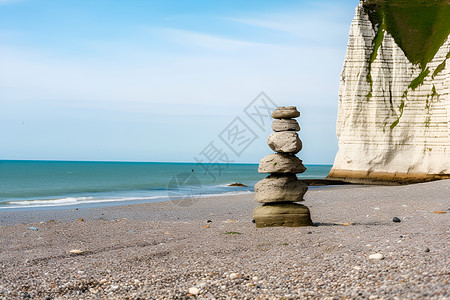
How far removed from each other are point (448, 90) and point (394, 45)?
577 centimetres

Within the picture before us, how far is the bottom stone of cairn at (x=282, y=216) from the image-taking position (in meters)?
10.8

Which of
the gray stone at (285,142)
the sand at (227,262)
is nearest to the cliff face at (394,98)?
the sand at (227,262)

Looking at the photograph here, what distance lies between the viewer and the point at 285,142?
427 inches

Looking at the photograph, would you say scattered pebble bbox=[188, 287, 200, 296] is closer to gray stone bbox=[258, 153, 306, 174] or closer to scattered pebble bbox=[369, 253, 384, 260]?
scattered pebble bbox=[369, 253, 384, 260]

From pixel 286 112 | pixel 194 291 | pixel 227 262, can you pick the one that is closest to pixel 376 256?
pixel 227 262

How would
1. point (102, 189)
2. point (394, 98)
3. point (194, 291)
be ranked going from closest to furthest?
point (194, 291)
point (394, 98)
point (102, 189)

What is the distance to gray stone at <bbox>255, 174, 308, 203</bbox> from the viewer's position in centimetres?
1087

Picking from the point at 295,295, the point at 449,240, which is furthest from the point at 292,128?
the point at 295,295

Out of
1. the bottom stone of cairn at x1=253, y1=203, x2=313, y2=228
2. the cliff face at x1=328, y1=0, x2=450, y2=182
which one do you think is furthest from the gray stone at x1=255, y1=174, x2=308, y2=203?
the cliff face at x1=328, y1=0, x2=450, y2=182

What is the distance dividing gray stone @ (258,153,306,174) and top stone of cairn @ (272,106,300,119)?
99cm

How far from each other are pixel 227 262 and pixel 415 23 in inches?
1387

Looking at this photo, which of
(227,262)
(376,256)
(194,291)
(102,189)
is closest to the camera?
(194,291)

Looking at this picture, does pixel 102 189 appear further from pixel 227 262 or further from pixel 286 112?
pixel 227 262

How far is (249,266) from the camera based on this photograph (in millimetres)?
6656
